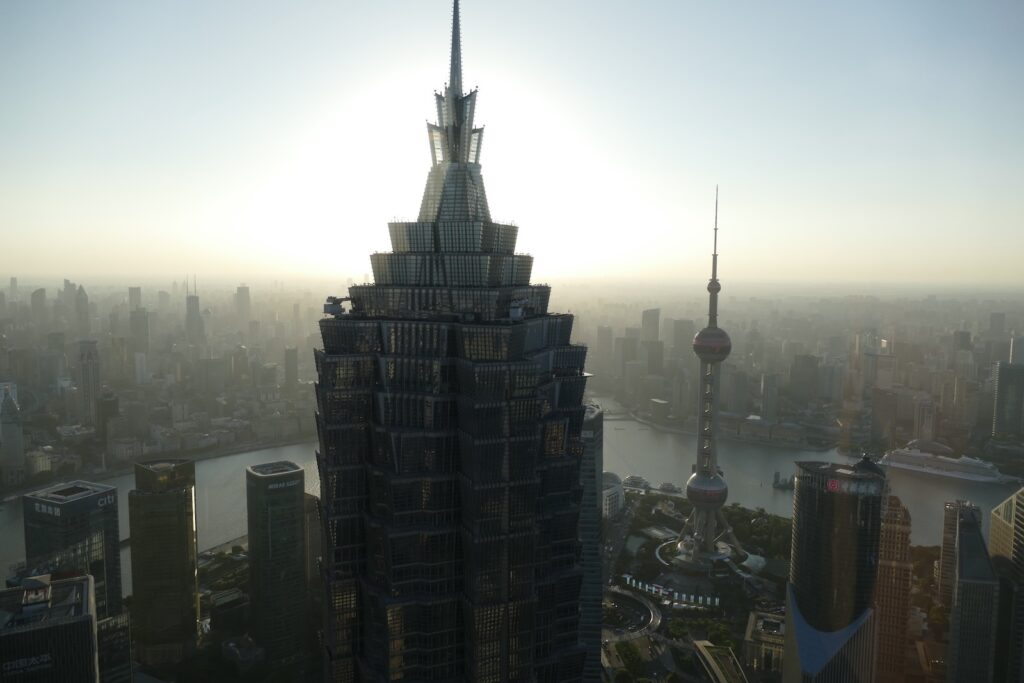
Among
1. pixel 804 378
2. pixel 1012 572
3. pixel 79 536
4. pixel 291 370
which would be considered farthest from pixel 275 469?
pixel 804 378

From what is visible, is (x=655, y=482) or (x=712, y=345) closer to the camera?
(x=712, y=345)

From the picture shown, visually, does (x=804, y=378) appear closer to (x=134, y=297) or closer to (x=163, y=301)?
(x=134, y=297)

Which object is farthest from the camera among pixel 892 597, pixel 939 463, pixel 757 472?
pixel 757 472

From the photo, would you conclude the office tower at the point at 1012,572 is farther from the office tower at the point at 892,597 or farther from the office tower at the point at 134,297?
the office tower at the point at 134,297

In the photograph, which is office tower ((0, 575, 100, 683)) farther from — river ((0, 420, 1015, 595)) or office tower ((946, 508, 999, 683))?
office tower ((946, 508, 999, 683))

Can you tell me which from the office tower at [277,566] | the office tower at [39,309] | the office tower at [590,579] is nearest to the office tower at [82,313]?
the office tower at [39,309]

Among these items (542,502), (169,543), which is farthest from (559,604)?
(169,543)
